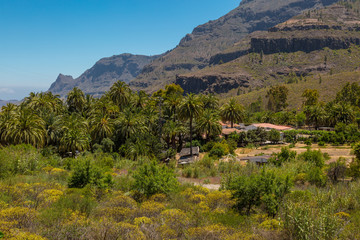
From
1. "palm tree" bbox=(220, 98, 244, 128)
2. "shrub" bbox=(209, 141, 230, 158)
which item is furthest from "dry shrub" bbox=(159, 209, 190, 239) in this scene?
"palm tree" bbox=(220, 98, 244, 128)

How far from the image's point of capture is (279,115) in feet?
270

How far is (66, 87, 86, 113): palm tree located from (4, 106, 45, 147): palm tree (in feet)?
63.9

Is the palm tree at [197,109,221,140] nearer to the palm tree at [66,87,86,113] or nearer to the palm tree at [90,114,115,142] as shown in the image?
the palm tree at [90,114,115,142]

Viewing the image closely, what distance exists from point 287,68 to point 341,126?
159924 mm

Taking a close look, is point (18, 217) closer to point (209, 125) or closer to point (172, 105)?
point (172, 105)

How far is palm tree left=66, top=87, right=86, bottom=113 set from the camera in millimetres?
53669

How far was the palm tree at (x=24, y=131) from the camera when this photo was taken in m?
32.1

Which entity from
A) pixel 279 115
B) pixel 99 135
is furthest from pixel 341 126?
pixel 99 135

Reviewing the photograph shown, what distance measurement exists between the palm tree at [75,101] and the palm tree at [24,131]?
63.9 ft

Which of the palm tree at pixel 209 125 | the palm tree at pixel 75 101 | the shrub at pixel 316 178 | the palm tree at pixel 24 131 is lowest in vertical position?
the shrub at pixel 316 178

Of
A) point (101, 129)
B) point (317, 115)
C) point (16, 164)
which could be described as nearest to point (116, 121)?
point (101, 129)

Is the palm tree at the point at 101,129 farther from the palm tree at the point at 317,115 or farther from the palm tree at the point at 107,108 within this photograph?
the palm tree at the point at 317,115

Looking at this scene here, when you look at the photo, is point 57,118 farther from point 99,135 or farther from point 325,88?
point 325,88

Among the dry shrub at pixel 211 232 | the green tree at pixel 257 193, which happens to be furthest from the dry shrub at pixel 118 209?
the green tree at pixel 257 193
